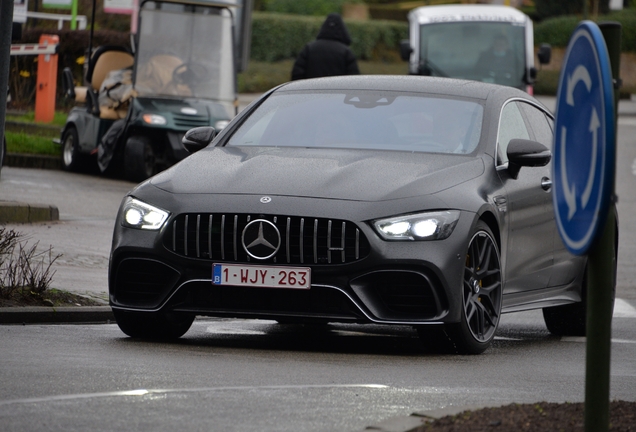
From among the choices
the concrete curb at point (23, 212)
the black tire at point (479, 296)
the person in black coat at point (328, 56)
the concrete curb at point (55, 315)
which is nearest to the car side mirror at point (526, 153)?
the black tire at point (479, 296)

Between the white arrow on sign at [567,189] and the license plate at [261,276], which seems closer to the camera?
the white arrow on sign at [567,189]

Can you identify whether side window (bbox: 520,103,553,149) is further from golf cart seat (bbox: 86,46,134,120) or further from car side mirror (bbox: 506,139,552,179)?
golf cart seat (bbox: 86,46,134,120)

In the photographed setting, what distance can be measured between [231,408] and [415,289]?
2.20 metres

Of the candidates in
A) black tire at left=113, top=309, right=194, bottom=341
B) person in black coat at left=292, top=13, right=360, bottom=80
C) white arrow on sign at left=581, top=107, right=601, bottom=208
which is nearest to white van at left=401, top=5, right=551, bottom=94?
person in black coat at left=292, top=13, right=360, bottom=80

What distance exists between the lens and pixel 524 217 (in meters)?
8.83

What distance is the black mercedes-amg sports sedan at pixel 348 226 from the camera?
24.9 ft

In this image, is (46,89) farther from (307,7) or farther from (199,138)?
(307,7)

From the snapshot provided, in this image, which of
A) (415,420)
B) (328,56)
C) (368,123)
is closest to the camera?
(415,420)

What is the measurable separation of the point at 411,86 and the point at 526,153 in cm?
105

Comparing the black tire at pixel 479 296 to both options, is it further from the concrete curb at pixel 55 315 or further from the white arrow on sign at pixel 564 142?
the white arrow on sign at pixel 564 142

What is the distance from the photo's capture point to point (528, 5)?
242 ft

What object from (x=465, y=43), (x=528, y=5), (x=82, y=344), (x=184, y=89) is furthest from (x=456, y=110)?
(x=528, y=5)

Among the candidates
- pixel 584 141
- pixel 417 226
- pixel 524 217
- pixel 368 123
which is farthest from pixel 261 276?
pixel 584 141

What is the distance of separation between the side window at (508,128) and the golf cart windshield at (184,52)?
1209 centimetres
